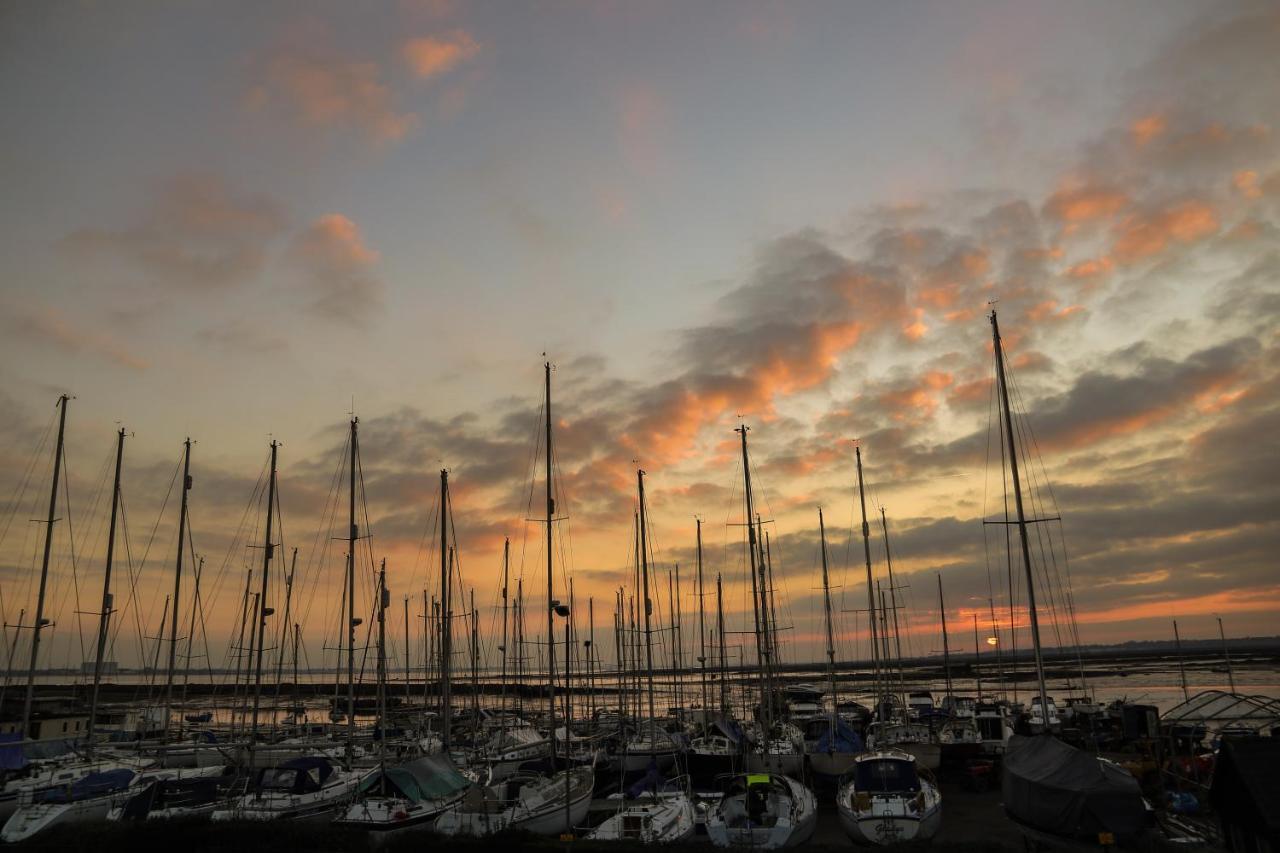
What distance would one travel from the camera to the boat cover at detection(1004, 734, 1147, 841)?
711 inches

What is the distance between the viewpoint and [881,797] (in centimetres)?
2372

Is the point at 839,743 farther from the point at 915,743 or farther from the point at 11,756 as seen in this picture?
the point at 11,756

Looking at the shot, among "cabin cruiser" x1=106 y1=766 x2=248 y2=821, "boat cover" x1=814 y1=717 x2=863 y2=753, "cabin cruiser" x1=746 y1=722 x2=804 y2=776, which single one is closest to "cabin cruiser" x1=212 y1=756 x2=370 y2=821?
"cabin cruiser" x1=106 y1=766 x2=248 y2=821

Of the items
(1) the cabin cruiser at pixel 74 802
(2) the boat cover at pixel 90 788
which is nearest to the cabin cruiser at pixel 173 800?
(1) the cabin cruiser at pixel 74 802

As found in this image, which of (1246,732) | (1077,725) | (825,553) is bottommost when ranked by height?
(1077,725)

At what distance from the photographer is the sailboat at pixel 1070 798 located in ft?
59.0

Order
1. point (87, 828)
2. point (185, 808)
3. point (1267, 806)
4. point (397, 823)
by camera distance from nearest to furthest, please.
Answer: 1. point (1267, 806)
2. point (87, 828)
3. point (397, 823)
4. point (185, 808)

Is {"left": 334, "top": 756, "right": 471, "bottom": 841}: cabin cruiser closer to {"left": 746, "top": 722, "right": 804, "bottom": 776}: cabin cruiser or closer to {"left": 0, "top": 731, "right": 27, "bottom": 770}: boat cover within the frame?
{"left": 746, "top": 722, "right": 804, "bottom": 776}: cabin cruiser

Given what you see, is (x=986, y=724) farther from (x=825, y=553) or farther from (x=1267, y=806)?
(x=1267, y=806)

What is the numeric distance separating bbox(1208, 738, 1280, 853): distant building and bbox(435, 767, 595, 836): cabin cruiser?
49.1 ft

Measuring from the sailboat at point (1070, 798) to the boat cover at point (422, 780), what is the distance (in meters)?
17.1

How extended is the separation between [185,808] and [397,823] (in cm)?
757

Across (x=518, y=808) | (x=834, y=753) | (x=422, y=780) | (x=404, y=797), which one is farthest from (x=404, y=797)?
(x=834, y=753)

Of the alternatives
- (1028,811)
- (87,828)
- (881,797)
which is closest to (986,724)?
(881,797)
